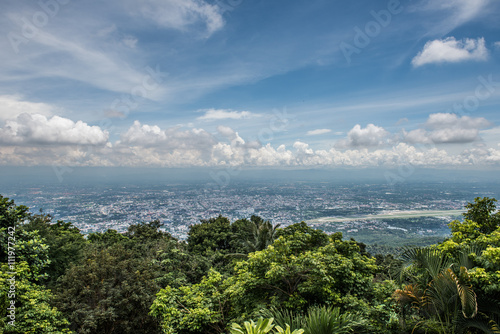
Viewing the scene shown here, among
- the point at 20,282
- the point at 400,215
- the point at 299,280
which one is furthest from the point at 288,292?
the point at 400,215

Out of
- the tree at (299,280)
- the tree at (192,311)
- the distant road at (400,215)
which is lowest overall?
the distant road at (400,215)

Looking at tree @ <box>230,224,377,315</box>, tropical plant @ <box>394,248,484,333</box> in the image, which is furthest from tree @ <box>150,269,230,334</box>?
tropical plant @ <box>394,248,484,333</box>

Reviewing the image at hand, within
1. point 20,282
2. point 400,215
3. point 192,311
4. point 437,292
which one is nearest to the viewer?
point 437,292

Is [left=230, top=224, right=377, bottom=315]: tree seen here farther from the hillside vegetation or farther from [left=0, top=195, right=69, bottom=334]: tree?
[left=0, top=195, right=69, bottom=334]: tree

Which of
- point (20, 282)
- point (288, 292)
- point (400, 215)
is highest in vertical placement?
point (20, 282)

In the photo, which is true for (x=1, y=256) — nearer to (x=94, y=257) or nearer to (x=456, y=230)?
(x=94, y=257)

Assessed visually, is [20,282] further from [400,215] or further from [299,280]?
[400,215]

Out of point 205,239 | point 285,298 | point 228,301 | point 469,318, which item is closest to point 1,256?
point 228,301

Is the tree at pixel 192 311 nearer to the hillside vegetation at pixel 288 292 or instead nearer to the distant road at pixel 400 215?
the hillside vegetation at pixel 288 292

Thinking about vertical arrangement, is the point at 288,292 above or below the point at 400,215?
above

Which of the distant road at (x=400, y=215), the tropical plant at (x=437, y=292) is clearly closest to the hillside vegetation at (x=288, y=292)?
the tropical plant at (x=437, y=292)
